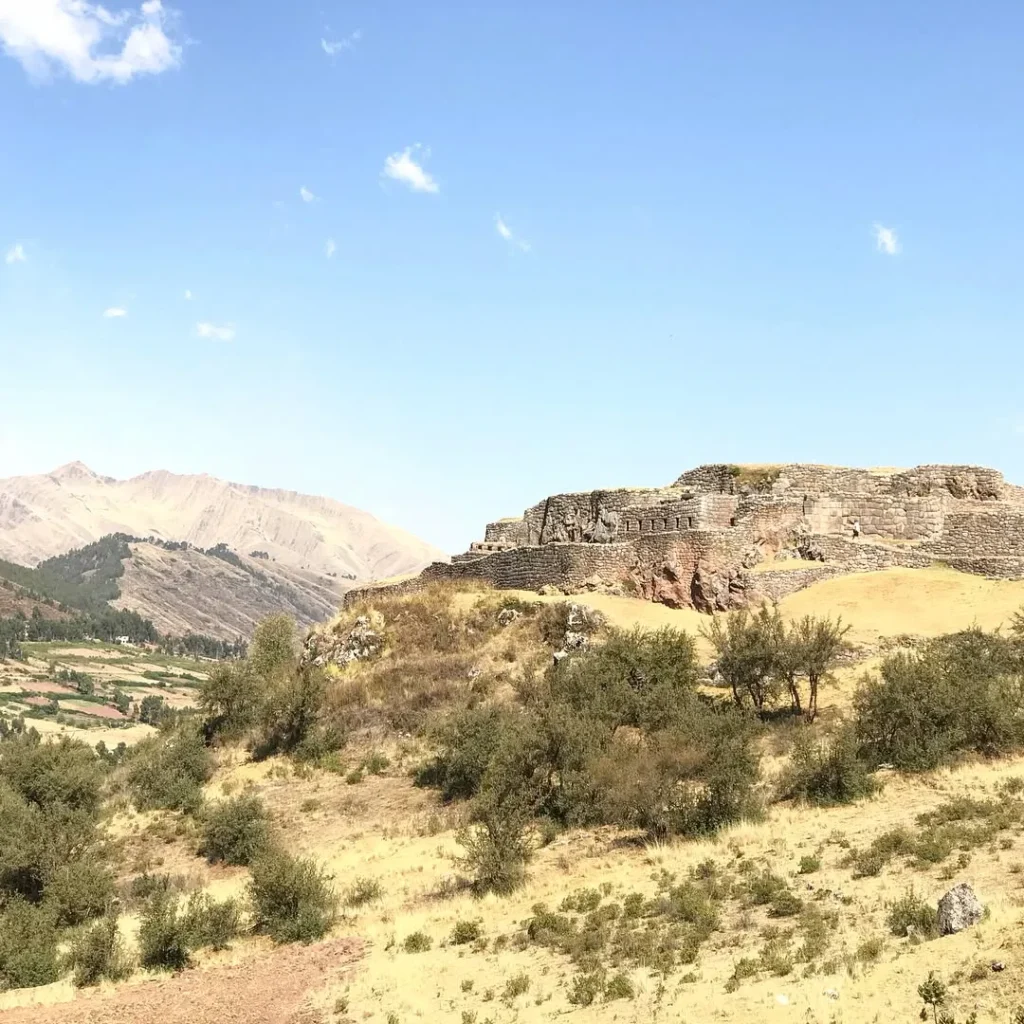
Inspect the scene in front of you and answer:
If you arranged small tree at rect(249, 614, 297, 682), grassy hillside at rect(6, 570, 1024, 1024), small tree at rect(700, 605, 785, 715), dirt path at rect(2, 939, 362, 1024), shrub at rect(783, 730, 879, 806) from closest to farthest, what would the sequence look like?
grassy hillside at rect(6, 570, 1024, 1024) → dirt path at rect(2, 939, 362, 1024) → shrub at rect(783, 730, 879, 806) → small tree at rect(700, 605, 785, 715) → small tree at rect(249, 614, 297, 682)

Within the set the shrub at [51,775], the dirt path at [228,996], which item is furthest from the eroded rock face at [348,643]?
the dirt path at [228,996]

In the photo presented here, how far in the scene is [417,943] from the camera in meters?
16.4

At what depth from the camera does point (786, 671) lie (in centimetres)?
2470

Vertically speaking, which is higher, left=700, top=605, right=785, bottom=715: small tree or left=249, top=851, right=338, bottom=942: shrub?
left=700, top=605, right=785, bottom=715: small tree

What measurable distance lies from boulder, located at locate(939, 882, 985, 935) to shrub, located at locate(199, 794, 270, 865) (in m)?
17.1

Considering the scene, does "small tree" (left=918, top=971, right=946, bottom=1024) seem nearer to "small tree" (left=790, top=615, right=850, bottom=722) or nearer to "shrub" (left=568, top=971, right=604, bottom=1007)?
"shrub" (left=568, top=971, right=604, bottom=1007)

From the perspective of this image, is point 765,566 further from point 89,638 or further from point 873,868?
point 89,638

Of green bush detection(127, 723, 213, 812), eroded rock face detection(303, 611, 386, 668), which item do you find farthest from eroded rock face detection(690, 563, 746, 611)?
green bush detection(127, 723, 213, 812)

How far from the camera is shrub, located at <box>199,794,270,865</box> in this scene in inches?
975

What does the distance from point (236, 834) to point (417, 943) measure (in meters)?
10.3

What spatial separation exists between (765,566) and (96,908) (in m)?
21.5

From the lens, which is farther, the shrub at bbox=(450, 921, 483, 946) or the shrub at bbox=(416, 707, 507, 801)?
the shrub at bbox=(416, 707, 507, 801)

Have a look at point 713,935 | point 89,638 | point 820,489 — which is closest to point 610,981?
point 713,935

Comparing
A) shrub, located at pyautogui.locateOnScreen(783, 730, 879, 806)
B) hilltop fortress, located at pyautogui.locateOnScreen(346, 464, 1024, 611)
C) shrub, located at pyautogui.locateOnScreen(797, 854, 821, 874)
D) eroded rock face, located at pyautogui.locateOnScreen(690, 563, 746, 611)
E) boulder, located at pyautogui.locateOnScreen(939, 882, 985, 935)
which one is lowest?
shrub, located at pyautogui.locateOnScreen(797, 854, 821, 874)
